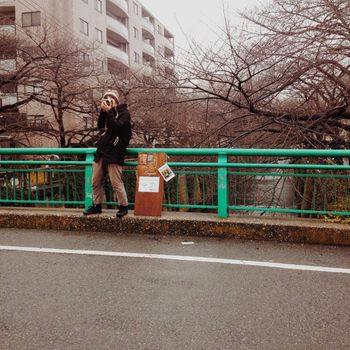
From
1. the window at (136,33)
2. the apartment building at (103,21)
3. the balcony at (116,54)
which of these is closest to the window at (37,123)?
the apartment building at (103,21)

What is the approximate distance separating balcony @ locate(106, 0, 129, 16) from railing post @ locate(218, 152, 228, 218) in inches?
1381

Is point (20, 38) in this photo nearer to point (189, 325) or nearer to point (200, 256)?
point (200, 256)

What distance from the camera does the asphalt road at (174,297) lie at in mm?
2406

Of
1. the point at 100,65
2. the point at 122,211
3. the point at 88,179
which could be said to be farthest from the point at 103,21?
the point at 122,211

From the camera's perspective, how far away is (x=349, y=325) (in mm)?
2553

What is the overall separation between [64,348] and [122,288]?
3.07 feet

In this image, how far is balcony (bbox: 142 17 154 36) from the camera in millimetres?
44531

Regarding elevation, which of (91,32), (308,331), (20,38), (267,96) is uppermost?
(91,32)

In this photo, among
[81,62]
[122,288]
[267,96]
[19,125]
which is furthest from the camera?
[19,125]

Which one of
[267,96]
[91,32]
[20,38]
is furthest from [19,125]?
[91,32]

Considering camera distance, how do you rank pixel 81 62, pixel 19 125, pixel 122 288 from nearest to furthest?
pixel 122 288 → pixel 81 62 → pixel 19 125

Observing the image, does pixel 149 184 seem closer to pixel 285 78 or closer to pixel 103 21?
pixel 285 78

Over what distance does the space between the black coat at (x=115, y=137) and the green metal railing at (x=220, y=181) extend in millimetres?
232

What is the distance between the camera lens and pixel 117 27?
3578 centimetres
